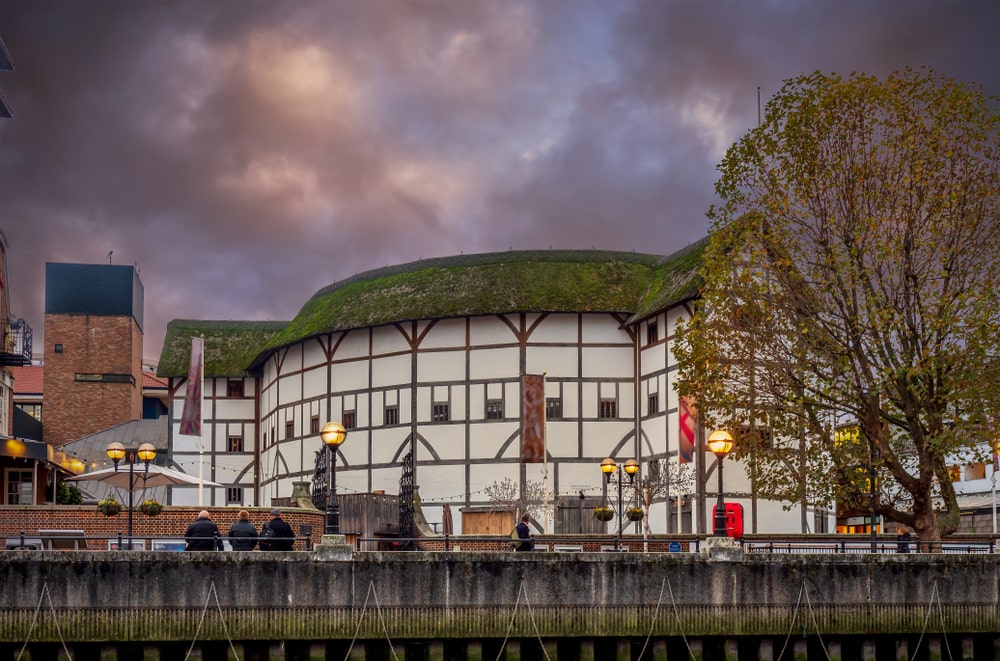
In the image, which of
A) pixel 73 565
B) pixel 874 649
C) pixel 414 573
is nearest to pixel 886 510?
pixel 874 649

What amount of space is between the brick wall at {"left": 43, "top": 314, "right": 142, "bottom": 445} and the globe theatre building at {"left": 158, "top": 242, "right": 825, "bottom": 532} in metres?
33.9

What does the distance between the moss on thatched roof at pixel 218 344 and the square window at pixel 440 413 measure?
17.1 m

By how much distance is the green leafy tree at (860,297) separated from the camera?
105 feet

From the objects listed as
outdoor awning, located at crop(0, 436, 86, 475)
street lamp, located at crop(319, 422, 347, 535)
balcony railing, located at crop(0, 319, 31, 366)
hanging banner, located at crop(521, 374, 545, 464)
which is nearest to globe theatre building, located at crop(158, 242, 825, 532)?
hanging banner, located at crop(521, 374, 545, 464)

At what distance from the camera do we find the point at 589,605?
27391 mm

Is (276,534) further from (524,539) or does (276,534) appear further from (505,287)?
(505,287)

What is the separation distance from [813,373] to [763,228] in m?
3.72

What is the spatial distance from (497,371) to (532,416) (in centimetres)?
318

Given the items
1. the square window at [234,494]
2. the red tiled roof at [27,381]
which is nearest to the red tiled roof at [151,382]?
the red tiled roof at [27,381]

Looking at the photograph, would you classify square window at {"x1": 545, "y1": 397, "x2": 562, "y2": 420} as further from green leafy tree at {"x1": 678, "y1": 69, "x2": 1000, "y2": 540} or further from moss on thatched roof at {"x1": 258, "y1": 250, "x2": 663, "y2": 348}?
green leafy tree at {"x1": 678, "y1": 69, "x2": 1000, "y2": 540}

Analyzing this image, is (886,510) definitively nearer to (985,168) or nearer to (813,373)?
(813,373)

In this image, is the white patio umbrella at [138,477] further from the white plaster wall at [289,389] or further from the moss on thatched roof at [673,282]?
the white plaster wall at [289,389]

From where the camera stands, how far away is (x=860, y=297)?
33.3 metres

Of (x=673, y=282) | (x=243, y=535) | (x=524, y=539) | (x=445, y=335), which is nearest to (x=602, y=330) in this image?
(x=673, y=282)
